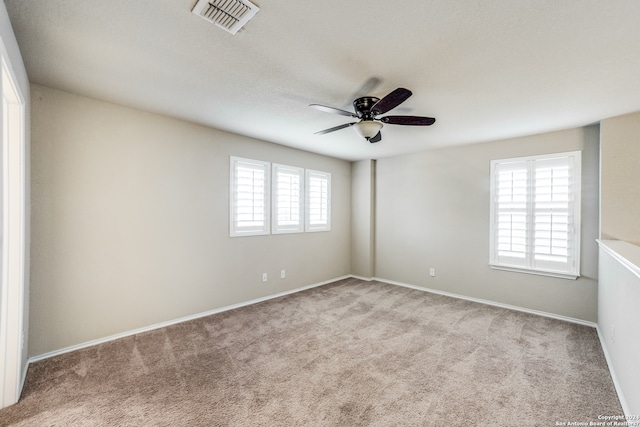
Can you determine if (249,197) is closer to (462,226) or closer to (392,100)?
(392,100)

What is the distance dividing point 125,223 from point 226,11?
245 centimetres

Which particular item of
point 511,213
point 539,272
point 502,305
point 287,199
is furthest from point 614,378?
point 287,199

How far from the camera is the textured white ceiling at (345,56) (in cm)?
156

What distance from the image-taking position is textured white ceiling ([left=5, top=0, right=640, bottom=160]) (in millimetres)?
1562

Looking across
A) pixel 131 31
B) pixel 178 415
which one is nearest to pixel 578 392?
pixel 178 415

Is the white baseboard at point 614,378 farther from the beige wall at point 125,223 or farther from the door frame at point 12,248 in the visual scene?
the door frame at point 12,248

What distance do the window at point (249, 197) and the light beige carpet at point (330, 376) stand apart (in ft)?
4.15

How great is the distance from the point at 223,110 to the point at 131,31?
1303 millimetres

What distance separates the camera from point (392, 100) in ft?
7.00

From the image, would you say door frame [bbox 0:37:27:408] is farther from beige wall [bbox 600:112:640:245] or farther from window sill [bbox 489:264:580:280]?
beige wall [bbox 600:112:640:245]

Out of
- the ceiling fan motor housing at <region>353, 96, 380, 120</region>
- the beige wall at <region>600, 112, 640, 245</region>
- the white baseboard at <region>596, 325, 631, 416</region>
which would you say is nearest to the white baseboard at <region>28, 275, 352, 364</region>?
the ceiling fan motor housing at <region>353, 96, 380, 120</region>

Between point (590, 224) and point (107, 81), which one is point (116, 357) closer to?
point (107, 81)

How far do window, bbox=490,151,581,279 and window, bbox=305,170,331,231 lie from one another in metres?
2.69

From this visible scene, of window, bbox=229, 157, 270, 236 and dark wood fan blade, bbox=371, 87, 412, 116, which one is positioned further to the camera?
window, bbox=229, 157, 270, 236
